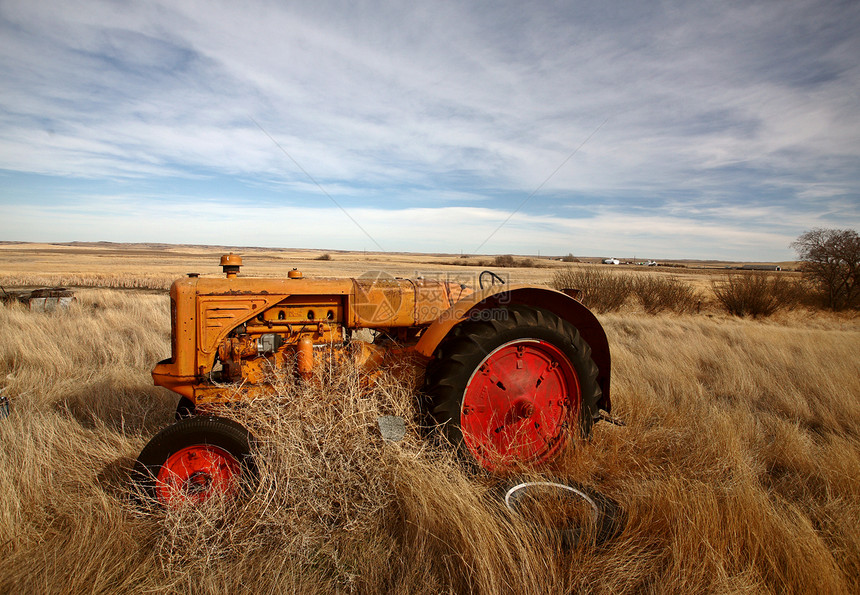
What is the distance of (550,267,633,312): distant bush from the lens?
13.2 m

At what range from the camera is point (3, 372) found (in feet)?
16.3

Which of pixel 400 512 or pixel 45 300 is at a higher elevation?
pixel 45 300

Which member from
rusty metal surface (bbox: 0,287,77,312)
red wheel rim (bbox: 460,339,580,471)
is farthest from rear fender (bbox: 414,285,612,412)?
rusty metal surface (bbox: 0,287,77,312)

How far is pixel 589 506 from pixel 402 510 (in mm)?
992

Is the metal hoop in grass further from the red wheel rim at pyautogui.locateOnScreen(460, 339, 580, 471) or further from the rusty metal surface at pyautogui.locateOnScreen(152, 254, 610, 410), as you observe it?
the rusty metal surface at pyautogui.locateOnScreen(152, 254, 610, 410)

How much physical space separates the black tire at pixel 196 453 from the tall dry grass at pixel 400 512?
0.31 ft

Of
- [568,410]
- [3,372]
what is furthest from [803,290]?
[3,372]

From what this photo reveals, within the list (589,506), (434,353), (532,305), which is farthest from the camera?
(532,305)

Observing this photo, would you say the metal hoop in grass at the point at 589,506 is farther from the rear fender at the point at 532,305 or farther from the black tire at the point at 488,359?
the rear fender at the point at 532,305

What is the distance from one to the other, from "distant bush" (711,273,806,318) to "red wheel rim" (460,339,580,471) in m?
13.1

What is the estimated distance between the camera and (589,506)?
2293 mm

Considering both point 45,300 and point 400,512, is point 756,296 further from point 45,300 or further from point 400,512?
Answer: point 45,300

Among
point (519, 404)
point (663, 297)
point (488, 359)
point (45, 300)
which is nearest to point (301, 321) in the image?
point (488, 359)

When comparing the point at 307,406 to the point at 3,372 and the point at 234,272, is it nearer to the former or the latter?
the point at 234,272
